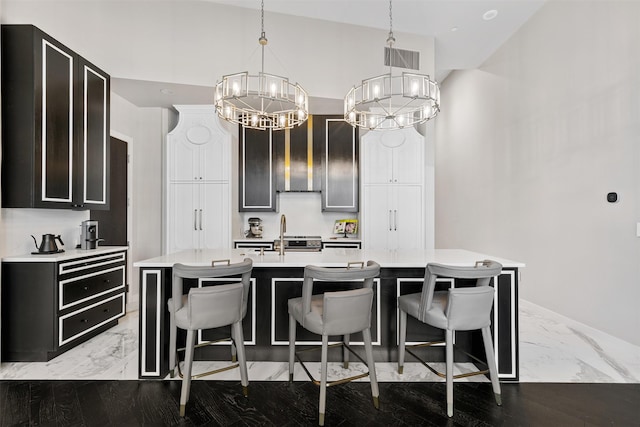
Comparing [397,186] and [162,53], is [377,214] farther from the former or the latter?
[162,53]

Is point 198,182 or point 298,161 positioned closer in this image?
point 198,182

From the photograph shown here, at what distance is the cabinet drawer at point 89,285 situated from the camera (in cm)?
298

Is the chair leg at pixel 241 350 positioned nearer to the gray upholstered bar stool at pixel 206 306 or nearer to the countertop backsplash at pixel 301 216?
the gray upholstered bar stool at pixel 206 306

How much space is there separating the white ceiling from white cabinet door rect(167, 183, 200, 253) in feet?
3.93

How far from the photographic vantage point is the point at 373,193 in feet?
15.1

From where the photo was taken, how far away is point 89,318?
329cm

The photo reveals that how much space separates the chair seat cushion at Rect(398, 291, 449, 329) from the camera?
2.17 metres

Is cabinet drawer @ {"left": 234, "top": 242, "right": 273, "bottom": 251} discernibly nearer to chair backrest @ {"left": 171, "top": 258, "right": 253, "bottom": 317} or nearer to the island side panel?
the island side panel

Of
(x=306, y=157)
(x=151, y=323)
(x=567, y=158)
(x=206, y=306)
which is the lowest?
(x=151, y=323)

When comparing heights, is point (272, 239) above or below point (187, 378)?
above

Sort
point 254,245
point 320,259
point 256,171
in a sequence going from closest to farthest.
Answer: point 320,259, point 254,245, point 256,171

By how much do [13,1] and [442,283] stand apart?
4.52m

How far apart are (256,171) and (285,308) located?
2.92 m

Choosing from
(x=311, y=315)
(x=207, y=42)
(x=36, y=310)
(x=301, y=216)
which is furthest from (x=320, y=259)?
(x=207, y=42)
